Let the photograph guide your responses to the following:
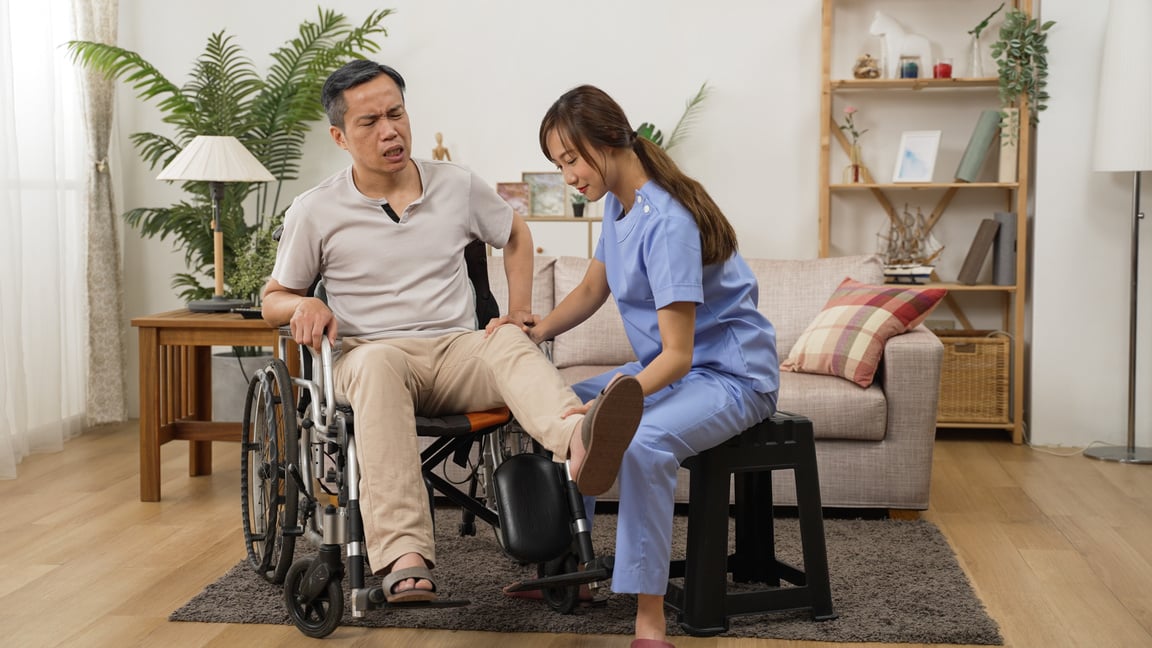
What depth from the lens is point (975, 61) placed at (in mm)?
4449

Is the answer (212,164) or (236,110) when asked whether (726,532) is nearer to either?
(212,164)

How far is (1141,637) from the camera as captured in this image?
230 centimetres

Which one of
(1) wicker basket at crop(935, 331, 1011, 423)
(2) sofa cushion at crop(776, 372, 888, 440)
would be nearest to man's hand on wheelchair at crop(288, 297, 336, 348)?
(2) sofa cushion at crop(776, 372, 888, 440)

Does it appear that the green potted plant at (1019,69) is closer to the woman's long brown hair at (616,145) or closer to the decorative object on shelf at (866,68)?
the decorative object on shelf at (866,68)

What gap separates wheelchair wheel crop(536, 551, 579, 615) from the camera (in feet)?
7.93

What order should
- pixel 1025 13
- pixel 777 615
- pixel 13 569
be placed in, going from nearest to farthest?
pixel 777 615 → pixel 13 569 → pixel 1025 13

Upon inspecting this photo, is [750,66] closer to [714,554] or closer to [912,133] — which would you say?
[912,133]

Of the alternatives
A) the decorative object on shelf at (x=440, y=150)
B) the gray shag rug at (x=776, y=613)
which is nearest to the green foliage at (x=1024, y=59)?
the gray shag rug at (x=776, y=613)

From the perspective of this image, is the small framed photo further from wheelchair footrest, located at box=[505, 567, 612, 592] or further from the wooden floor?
wheelchair footrest, located at box=[505, 567, 612, 592]

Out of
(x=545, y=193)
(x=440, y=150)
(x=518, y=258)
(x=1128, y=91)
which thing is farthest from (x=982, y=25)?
(x=518, y=258)

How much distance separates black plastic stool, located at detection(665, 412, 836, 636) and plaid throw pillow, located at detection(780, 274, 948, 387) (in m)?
0.82

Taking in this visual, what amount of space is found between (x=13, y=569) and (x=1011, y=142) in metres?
3.55

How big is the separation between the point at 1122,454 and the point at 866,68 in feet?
5.54

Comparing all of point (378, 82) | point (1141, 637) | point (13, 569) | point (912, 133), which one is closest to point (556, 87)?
point (912, 133)
